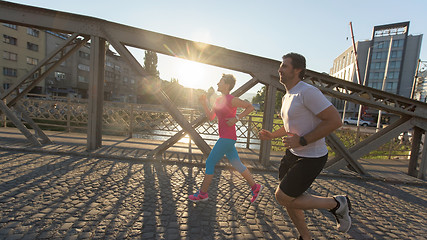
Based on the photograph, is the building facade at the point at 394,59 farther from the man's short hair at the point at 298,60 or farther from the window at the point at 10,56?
the window at the point at 10,56

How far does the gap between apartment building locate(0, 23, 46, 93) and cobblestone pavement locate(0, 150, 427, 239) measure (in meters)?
37.3

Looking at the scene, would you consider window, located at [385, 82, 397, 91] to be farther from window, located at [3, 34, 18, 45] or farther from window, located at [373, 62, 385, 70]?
window, located at [3, 34, 18, 45]

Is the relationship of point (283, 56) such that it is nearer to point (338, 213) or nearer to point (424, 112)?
point (338, 213)

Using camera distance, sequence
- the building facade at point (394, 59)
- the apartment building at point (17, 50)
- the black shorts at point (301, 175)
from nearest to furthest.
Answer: the black shorts at point (301, 175)
the apartment building at point (17, 50)
the building facade at point (394, 59)

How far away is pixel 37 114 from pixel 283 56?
10344 mm

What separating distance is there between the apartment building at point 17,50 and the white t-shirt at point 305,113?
40.5 meters

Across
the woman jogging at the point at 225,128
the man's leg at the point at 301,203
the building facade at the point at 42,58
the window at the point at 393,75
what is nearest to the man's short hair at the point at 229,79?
the woman jogging at the point at 225,128

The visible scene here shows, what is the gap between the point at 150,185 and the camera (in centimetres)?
371

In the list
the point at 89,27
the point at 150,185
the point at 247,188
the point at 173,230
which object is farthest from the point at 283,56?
the point at 89,27

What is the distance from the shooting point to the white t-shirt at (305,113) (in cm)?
184

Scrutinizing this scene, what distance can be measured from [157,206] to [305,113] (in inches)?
90.3

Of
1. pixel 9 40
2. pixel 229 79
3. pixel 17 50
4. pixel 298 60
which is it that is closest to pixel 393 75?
pixel 229 79

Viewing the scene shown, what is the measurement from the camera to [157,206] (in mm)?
2973

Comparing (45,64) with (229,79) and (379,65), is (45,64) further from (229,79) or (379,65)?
(379,65)
